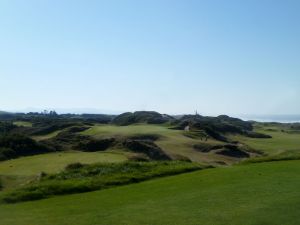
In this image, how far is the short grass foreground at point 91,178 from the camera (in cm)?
2019

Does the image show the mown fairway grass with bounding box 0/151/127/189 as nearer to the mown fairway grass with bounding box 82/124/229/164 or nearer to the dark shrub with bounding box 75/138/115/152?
the dark shrub with bounding box 75/138/115/152

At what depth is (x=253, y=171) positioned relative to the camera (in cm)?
2253

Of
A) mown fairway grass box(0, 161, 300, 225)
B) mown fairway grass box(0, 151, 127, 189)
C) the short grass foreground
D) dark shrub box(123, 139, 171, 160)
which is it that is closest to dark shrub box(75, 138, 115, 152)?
dark shrub box(123, 139, 171, 160)

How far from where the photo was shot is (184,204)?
51.5ft

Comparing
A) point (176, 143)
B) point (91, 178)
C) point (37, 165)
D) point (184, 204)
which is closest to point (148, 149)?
point (176, 143)

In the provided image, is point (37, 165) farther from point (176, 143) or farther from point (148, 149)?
point (176, 143)

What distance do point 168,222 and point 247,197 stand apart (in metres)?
3.89

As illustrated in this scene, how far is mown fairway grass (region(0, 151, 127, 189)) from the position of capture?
2853cm

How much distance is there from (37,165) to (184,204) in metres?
21.9

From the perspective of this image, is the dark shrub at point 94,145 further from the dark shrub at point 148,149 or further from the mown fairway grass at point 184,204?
the mown fairway grass at point 184,204

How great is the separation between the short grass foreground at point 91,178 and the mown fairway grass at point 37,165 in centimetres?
273

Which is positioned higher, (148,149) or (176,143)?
(176,143)

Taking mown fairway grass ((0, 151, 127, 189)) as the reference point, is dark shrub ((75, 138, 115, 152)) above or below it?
above

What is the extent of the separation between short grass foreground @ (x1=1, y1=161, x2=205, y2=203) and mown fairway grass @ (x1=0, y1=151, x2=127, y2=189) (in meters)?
2.73
